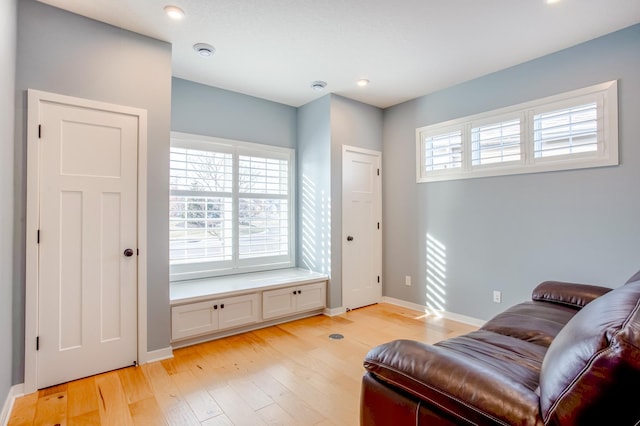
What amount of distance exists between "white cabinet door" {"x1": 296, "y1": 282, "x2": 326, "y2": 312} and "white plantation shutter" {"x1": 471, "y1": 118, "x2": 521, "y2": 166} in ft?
7.48

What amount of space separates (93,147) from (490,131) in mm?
3699

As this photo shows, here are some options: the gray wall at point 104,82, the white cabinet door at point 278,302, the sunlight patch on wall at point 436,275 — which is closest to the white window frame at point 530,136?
the sunlight patch on wall at point 436,275

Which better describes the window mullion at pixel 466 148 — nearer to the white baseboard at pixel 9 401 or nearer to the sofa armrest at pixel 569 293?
the sofa armrest at pixel 569 293

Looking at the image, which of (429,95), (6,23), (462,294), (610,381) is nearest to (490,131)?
(429,95)

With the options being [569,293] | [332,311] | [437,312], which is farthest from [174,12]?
[437,312]

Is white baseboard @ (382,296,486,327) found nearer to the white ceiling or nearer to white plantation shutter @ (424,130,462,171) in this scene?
white plantation shutter @ (424,130,462,171)

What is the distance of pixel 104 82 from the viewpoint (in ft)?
8.21

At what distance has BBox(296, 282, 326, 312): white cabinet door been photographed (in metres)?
3.72

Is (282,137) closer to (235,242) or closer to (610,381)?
(235,242)

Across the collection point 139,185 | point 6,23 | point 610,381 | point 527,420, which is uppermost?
point 6,23

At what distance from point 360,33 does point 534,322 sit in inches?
97.9

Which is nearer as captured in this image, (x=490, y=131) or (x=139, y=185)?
(x=139, y=185)

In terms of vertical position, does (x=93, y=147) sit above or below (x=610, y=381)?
above

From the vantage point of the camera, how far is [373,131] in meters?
4.46
